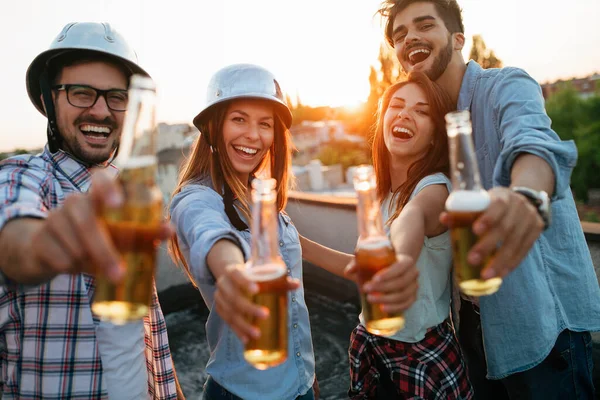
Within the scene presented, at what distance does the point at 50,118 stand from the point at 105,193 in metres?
1.84

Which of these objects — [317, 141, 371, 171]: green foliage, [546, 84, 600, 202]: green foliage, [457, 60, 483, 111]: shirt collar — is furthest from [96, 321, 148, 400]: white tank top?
[546, 84, 600, 202]: green foliage

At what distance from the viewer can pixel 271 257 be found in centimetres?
142

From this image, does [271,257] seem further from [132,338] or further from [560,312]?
[560,312]

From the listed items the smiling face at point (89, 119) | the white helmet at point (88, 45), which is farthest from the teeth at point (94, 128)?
the white helmet at point (88, 45)

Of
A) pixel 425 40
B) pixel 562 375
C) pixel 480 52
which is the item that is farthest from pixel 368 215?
pixel 480 52

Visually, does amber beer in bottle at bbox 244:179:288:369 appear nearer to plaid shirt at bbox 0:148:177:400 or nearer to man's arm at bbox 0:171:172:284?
man's arm at bbox 0:171:172:284

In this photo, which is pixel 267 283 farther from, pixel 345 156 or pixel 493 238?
pixel 345 156

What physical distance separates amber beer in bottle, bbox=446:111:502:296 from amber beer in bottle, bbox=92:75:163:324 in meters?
1.01

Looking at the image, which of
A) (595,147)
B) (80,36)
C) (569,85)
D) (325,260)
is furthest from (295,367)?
(569,85)

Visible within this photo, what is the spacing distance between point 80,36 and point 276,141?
1480mm

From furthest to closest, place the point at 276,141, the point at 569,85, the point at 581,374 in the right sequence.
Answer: the point at 569,85, the point at 276,141, the point at 581,374

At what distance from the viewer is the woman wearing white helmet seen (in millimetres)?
2346

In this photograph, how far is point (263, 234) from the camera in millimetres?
1402

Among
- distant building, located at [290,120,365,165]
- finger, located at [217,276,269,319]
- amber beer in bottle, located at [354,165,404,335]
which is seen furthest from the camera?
distant building, located at [290,120,365,165]
